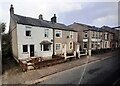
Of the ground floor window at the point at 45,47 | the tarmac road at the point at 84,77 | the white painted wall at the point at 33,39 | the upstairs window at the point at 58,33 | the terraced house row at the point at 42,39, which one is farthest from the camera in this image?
the upstairs window at the point at 58,33

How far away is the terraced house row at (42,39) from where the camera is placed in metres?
17.9

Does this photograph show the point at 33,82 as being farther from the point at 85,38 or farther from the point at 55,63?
the point at 85,38

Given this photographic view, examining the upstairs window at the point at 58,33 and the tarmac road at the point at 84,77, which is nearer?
the tarmac road at the point at 84,77

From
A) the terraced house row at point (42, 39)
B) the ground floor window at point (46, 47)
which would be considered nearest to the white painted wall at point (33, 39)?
the terraced house row at point (42, 39)

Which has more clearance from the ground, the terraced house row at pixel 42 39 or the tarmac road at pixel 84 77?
the terraced house row at pixel 42 39

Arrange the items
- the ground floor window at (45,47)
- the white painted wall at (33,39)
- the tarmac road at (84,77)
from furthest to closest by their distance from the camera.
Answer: the ground floor window at (45,47)
the white painted wall at (33,39)
the tarmac road at (84,77)

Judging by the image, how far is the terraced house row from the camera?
17.9 metres

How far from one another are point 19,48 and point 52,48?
21.9 ft

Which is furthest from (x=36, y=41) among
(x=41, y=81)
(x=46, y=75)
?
(x=41, y=81)

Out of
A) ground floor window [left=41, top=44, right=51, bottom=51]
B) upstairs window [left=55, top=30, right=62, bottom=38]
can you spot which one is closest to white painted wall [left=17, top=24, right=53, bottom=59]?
ground floor window [left=41, top=44, right=51, bottom=51]

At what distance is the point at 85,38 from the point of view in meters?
30.8

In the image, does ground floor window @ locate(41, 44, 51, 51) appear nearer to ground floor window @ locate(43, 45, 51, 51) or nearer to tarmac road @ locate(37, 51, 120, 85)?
ground floor window @ locate(43, 45, 51, 51)

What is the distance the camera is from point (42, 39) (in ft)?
68.2

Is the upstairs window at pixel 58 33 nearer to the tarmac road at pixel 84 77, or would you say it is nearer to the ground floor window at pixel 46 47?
the ground floor window at pixel 46 47
